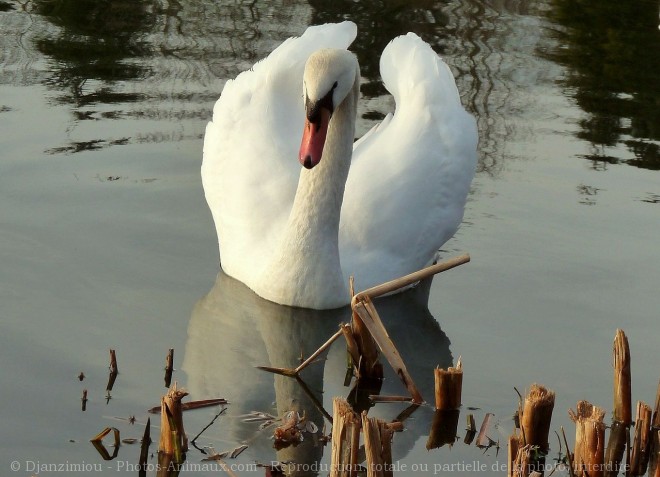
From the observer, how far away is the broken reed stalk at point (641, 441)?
5539 millimetres

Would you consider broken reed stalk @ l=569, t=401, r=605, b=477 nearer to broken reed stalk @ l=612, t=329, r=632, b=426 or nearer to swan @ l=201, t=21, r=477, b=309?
broken reed stalk @ l=612, t=329, r=632, b=426

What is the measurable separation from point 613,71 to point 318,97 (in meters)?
6.58

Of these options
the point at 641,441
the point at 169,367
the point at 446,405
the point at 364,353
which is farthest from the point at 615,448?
the point at 169,367

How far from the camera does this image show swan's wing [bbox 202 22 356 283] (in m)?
8.08

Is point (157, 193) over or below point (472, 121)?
below

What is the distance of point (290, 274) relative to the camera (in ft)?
25.3

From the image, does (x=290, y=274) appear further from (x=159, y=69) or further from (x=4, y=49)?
(x=4, y=49)

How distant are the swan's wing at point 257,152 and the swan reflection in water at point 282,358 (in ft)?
1.01

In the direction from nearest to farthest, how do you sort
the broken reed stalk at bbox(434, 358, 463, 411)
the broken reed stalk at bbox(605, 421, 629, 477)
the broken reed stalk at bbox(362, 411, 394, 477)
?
the broken reed stalk at bbox(362, 411, 394, 477), the broken reed stalk at bbox(605, 421, 629, 477), the broken reed stalk at bbox(434, 358, 463, 411)

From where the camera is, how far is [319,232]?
25.0ft

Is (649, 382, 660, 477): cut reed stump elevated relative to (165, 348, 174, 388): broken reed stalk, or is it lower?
elevated

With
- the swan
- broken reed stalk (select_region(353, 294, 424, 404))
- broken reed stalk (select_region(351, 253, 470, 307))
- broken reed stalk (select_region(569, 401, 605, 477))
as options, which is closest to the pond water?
the swan

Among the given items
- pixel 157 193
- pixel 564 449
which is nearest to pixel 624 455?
pixel 564 449

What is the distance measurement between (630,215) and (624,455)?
11.4 feet
